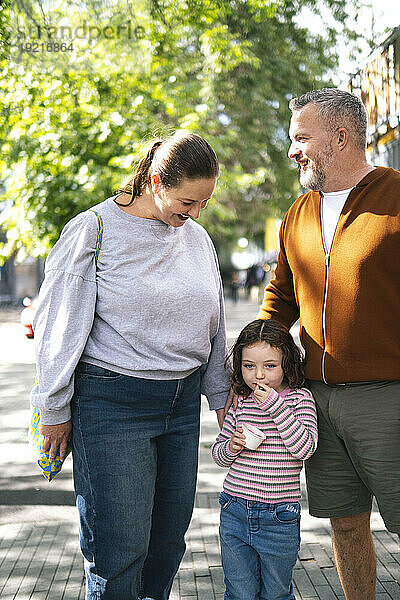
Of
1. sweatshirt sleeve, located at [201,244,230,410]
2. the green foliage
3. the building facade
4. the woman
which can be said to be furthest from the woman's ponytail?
the green foliage

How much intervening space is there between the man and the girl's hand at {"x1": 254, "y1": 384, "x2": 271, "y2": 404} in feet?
0.79

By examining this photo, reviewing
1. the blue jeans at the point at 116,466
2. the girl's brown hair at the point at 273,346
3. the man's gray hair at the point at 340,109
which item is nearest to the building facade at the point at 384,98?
the man's gray hair at the point at 340,109

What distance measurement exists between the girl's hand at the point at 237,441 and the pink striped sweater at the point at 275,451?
28 mm

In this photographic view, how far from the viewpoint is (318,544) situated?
171 inches

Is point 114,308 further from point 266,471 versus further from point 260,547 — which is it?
point 260,547

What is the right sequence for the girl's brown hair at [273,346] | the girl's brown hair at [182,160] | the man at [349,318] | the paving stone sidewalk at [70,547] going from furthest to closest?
1. the paving stone sidewalk at [70,547]
2. the girl's brown hair at [273,346]
3. the man at [349,318]
4. the girl's brown hair at [182,160]

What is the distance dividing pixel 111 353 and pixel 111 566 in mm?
713

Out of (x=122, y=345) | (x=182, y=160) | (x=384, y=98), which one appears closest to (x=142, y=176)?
(x=182, y=160)

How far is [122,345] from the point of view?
264 centimetres

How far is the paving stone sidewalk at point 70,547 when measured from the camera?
12.3 feet

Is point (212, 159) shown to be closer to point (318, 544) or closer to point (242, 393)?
point (242, 393)

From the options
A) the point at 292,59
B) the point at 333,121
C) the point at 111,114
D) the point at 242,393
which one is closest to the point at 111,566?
the point at 242,393

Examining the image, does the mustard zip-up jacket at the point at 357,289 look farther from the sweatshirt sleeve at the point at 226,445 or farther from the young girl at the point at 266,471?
the sweatshirt sleeve at the point at 226,445

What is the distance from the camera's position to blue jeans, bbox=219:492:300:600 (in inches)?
111
